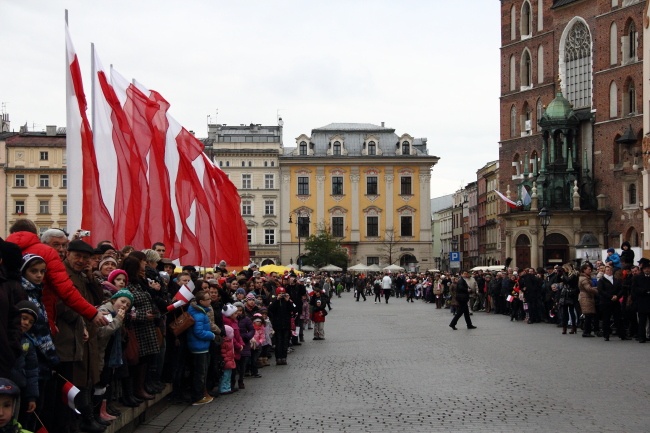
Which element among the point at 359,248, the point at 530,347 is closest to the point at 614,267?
the point at 530,347

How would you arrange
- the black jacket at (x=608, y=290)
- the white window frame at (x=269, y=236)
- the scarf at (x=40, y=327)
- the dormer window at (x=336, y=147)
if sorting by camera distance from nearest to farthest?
the scarf at (x=40, y=327) < the black jacket at (x=608, y=290) < the dormer window at (x=336, y=147) < the white window frame at (x=269, y=236)

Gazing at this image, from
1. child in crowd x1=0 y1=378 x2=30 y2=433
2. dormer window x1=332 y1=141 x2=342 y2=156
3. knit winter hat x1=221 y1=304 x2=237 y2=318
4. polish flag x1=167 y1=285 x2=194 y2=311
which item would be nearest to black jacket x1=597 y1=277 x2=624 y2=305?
knit winter hat x1=221 y1=304 x2=237 y2=318

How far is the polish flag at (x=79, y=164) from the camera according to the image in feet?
45.3

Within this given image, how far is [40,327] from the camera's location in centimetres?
815

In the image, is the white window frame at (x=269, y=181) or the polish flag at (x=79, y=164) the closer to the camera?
the polish flag at (x=79, y=164)

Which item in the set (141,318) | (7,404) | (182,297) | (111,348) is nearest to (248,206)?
(182,297)

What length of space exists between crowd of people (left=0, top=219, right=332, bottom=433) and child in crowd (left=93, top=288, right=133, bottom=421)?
0.5 inches

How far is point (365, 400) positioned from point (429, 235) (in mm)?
96985

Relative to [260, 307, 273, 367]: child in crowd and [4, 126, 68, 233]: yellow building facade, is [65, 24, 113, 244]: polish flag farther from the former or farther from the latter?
[4, 126, 68, 233]: yellow building facade

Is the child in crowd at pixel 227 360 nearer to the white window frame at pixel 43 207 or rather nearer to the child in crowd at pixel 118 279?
the child in crowd at pixel 118 279

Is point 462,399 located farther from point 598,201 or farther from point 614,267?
point 598,201

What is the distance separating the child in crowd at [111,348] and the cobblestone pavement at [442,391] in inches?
43.2

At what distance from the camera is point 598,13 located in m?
65.9

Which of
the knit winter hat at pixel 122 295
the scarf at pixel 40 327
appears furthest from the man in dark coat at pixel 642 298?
the scarf at pixel 40 327
